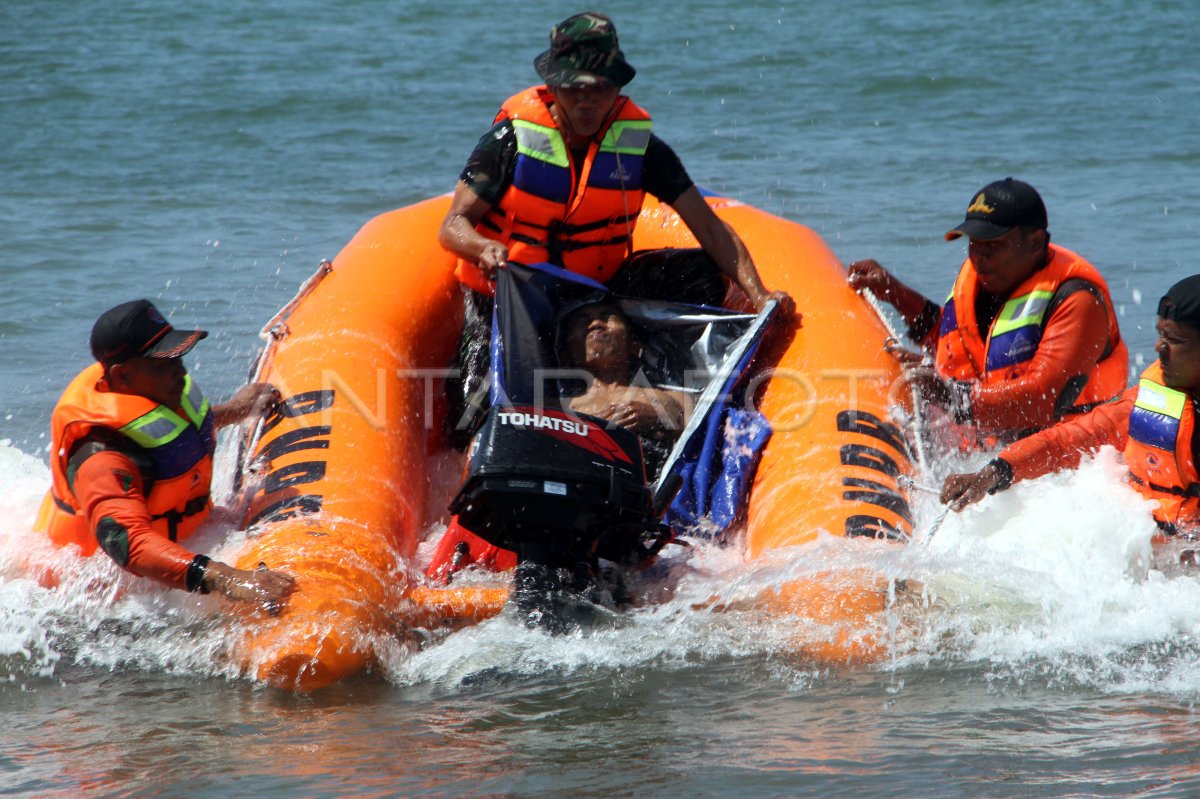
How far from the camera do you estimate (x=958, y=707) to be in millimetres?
3275

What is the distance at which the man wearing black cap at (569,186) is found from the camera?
4.36 meters

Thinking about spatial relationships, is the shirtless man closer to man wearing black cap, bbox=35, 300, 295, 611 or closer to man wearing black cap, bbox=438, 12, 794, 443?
man wearing black cap, bbox=438, 12, 794, 443

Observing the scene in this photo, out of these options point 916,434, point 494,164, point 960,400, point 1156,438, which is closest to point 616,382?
point 494,164

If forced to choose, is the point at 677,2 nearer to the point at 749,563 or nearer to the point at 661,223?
the point at 661,223

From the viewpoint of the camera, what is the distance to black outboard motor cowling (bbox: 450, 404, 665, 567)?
349 centimetres

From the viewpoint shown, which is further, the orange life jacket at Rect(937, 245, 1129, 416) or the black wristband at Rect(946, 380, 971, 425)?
the black wristband at Rect(946, 380, 971, 425)

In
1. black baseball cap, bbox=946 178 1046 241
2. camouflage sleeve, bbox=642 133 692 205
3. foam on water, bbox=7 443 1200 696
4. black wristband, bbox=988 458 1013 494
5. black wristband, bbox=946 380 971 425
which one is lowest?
foam on water, bbox=7 443 1200 696

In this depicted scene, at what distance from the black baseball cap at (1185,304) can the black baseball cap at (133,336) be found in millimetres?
2383

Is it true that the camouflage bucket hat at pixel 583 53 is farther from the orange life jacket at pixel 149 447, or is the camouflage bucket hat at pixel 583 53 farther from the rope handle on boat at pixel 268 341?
the orange life jacket at pixel 149 447

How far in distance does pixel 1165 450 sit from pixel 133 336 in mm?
2542

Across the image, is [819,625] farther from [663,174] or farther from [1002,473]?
[663,174]

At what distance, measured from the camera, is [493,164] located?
4.49 m

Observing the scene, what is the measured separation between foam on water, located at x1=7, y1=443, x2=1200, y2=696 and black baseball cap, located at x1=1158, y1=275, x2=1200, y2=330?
503 millimetres

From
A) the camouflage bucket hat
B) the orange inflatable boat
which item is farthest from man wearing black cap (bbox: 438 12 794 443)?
the orange inflatable boat
